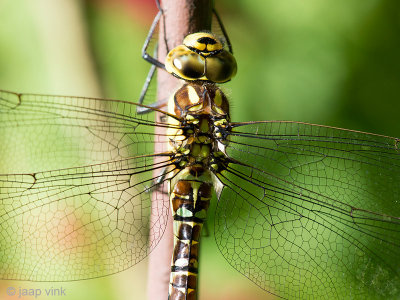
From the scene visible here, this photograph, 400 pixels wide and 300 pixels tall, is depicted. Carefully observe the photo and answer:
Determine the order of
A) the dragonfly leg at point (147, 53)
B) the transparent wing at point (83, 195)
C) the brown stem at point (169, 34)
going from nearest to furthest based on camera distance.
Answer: the brown stem at point (169, 34)
the transparent wing at point (83, 195)
the dragonfly leg at point (147, 53)

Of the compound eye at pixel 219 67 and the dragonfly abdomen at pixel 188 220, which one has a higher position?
the compound eye at pixel 219 67

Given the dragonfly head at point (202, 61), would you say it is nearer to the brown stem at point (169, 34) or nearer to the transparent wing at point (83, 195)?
the brown stem at point (169, 34)

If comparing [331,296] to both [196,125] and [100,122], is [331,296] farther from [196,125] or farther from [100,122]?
[100,122]

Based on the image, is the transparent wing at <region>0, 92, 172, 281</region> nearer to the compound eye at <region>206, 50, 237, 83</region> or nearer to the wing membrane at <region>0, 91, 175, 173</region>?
the wing membrane at <region>0, 91, 175, 173</region>

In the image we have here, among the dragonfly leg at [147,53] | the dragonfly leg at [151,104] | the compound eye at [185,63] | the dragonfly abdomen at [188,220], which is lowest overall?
the dragonfly abdomen at [188,220]

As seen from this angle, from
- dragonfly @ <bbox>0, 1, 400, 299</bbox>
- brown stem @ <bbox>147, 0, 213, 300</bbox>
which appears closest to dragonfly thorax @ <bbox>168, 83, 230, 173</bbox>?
dragonfly @ <bbox>0, 1, 400, 299</bbox>

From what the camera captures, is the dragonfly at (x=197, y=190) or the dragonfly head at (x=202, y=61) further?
the dragonfly head at (x=202, y=61)

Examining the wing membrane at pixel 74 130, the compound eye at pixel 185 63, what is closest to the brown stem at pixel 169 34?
the compound eye at pixel 185 63

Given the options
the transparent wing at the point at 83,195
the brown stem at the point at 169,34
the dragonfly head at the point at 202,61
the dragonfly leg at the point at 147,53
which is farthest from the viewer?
the dragonfly leg at the point at 147,53

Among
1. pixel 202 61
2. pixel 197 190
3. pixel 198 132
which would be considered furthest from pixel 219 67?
pixel 197 190
